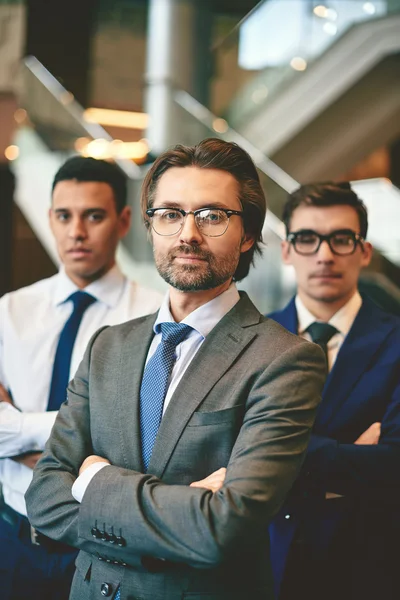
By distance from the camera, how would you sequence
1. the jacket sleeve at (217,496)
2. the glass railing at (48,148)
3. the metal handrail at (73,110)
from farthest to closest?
the metal handrail at (73,110) → the glass railing at (48,148) → the jacket sleeve at (217,496)

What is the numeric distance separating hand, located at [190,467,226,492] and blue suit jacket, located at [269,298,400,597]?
2.34 feet

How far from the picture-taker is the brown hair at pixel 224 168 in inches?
83.4

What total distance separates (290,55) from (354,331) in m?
6.78

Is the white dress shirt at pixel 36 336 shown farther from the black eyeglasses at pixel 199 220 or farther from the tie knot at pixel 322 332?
the black eyeglasses at pixel 199 220

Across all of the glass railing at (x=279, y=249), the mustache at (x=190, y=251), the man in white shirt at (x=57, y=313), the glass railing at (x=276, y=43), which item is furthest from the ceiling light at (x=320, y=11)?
the mustache at (x=190, y=251)

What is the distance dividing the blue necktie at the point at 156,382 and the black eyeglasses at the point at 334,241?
110 cm

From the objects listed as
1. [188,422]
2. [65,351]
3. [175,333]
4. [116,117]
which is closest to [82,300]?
[65,351]

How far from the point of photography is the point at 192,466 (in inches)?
75.6

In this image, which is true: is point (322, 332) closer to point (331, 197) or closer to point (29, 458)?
point (331, 197)

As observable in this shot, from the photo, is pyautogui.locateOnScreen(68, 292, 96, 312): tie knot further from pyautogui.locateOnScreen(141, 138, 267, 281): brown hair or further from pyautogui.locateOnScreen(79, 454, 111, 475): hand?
pyautogui.locateOnScreen(79, 454, 111, 475): hand

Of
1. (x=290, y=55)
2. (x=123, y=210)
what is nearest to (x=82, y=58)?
(x=290, y=55)

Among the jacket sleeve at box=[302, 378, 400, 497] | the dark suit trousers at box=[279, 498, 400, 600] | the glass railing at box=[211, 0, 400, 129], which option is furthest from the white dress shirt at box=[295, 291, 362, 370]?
the glass railing at box=[211, 0, 400, 129]

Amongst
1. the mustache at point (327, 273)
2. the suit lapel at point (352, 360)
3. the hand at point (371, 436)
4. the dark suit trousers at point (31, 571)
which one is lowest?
the dark suit trousers at point (31, 571)

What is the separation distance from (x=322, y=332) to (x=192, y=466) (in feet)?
→ 3.91
